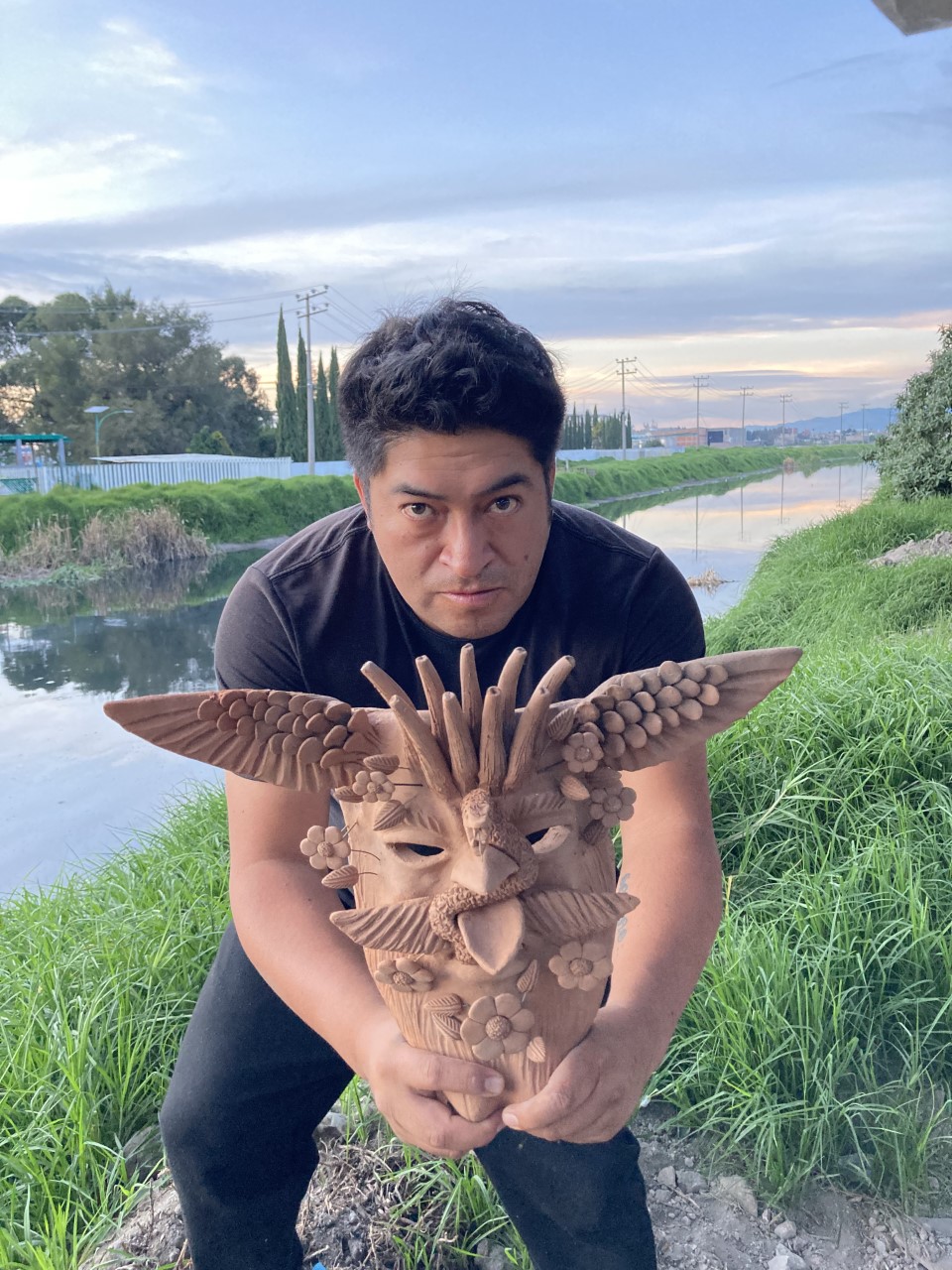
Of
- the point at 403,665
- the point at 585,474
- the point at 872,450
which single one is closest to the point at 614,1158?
the point at 403,665

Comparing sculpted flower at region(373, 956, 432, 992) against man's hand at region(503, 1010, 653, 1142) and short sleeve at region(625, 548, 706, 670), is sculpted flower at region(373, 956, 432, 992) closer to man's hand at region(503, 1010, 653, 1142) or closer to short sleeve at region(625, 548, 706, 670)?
man's hand at region(503, 1010, 653, 1142)

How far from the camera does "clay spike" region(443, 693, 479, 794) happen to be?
0.87 metres

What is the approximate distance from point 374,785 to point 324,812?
0.46m

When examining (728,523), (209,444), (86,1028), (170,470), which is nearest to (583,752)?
(86,1028)

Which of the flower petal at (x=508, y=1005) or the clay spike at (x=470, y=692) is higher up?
the clay spike at (x=470, y=692)

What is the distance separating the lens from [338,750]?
0.93 m

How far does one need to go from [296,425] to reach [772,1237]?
13508 mm

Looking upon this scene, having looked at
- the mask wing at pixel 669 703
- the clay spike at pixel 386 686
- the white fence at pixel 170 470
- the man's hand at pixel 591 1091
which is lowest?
the man's hand at pixel 591 1091

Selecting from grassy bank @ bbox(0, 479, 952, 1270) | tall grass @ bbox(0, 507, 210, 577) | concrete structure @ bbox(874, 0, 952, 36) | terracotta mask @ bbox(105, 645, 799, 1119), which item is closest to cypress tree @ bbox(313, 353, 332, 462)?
tall grass @ bbox(0, 507, 210, 577)

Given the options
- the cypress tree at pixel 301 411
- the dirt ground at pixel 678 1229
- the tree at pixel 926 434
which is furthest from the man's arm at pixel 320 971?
the cypress tree at pixel 301 411

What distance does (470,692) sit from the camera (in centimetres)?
91

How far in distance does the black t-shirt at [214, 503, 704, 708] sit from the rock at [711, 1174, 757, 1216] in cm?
110

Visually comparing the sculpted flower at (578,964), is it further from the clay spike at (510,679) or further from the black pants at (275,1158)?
the black pants at (275,1158)

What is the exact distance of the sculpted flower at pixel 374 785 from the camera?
917 millimetres
